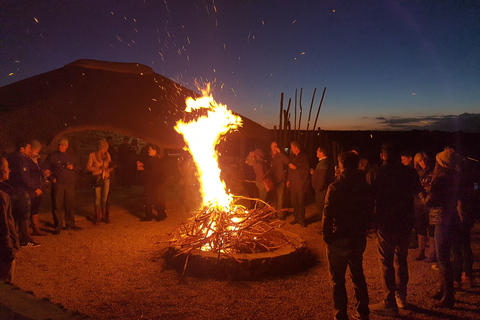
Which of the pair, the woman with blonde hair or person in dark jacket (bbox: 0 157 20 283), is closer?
person in dark jacket (bbox: 0 157 20 283)

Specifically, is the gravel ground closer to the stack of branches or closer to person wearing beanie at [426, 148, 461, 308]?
person wearing beanie at [426, 148, 461, 308]

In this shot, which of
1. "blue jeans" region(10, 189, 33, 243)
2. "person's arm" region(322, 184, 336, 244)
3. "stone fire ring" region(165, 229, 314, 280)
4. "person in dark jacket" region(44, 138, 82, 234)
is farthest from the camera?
"person in dark jacket" region(44, 138, 82, 234)

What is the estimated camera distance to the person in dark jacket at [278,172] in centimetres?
923

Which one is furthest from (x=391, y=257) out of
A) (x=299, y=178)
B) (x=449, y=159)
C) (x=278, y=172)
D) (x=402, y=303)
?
(x=278, y=172)

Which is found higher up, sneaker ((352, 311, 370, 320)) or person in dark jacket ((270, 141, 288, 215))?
person in dark jacket ((270, 141, 288, 215))

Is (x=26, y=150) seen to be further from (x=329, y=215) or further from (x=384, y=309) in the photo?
(x=384, y=309)

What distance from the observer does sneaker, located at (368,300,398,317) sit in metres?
3.94

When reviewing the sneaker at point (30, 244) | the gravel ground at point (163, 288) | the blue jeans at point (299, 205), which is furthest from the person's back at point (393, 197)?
the sneaker at point (30, 244)

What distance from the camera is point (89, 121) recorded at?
1120 cm

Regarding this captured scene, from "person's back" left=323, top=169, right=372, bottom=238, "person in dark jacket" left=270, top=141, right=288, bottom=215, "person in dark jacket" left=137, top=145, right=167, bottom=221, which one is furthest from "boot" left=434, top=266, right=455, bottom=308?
"person in dark jacket" left=137, top=145, right=167, bottom=221

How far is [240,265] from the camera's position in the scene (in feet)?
16.7

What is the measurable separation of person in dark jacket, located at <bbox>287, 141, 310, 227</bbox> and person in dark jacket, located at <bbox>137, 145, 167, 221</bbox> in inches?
136

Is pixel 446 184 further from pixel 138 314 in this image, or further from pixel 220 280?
pixel 138 314

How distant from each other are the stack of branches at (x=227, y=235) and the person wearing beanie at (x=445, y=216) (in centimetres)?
241
